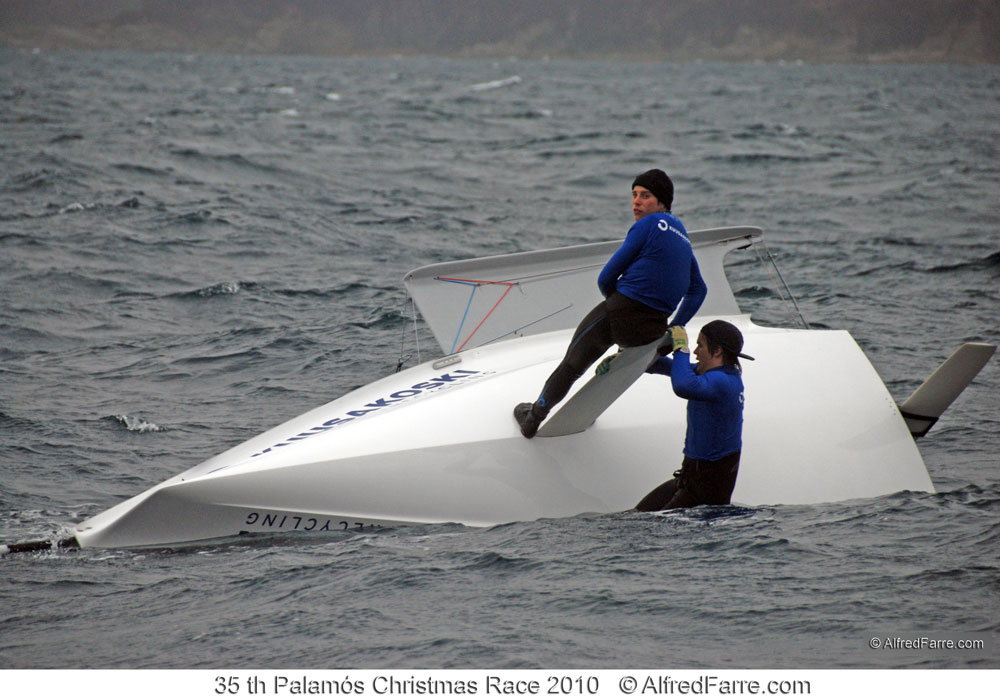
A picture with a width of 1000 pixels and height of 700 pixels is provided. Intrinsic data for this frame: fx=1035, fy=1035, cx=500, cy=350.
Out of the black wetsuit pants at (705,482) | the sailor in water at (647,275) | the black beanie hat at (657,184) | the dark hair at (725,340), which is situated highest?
the black beanie hat at (657,184)

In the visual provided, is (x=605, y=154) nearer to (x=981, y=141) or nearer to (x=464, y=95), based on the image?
(x=981, y=141)

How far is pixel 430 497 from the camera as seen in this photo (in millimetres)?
5621

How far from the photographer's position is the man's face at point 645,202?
5.16 meters

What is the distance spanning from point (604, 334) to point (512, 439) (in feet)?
2.78

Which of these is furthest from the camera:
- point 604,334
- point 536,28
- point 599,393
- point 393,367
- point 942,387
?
point 536,28

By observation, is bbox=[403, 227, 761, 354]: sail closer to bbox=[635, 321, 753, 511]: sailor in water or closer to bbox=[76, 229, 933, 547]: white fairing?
bbox=[76, 229, 933, 547]: white fairing

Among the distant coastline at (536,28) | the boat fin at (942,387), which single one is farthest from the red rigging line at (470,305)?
the distant coastline at (536,28)

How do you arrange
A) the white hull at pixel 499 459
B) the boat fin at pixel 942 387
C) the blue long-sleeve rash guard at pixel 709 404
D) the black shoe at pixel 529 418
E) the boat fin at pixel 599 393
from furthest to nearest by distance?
1. the boat fin at pixel 942 387
2. the black shoe at pixel 529 418
3. the white hull at pixel 499 459
4. the boat fin at pixel 599 393
5. the blue long-sleeve rash guard at pixel 709 404

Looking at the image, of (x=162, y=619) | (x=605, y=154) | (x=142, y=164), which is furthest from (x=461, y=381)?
(x=605, y=154)

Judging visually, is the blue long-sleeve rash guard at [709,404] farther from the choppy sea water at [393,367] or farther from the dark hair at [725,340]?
the choppy sea water at [393,367]

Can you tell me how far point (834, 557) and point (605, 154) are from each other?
710 inches

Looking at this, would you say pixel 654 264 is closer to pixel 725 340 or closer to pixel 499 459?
pixel 725 340

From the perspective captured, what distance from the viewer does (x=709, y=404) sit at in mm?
5207

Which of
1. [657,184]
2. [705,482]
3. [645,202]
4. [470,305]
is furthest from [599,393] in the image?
[470,305]
